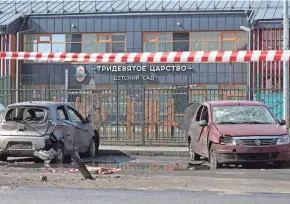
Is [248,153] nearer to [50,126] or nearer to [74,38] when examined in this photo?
[50,126]

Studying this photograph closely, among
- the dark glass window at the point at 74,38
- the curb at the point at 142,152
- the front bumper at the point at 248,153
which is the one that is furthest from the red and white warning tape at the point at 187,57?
the dark glass window at the point at 74,38

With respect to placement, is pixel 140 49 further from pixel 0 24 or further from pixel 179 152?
pixel 179 152

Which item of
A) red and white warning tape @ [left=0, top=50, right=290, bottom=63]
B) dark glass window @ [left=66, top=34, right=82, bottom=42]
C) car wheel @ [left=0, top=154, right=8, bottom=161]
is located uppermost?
dark glass window @ [left=66, top=34, right=82, bottom=42]

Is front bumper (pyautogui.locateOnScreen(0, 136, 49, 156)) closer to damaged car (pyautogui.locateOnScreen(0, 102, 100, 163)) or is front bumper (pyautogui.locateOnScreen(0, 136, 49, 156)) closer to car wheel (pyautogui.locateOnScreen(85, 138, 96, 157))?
damaged car (pyautogui.locateOnScreen(0, 102, 100, 163))

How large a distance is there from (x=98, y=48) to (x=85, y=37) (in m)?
1.14

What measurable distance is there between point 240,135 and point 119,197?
4.77 metres

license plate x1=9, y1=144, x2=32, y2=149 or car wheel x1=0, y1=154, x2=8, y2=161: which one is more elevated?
license plate x1=9, y1=144, x2=32, y2=149

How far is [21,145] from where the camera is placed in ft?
47.9

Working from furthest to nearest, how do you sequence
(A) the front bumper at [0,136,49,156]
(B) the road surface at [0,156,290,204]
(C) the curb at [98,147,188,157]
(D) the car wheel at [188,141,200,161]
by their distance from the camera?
1. (C) the curb at [98,147,188,157]
2. (D) the car wheel at [188,141,200,161]
3. (A) the front bumper at [0,136,49,156]
4. (B) the road surface at [0,156,290,204]

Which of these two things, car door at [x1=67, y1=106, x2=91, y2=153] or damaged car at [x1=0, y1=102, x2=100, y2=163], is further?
car door at [x1=67, y1=106, x2=91, y2=153]

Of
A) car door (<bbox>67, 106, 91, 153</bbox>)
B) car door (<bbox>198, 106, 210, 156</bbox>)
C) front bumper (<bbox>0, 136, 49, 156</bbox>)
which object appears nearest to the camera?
front bumper (<bbox>0, 136, 49, 156</bbox>)

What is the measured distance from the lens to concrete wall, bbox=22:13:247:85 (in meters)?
40.1

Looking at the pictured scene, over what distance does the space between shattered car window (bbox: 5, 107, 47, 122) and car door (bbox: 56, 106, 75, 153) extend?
0.43m

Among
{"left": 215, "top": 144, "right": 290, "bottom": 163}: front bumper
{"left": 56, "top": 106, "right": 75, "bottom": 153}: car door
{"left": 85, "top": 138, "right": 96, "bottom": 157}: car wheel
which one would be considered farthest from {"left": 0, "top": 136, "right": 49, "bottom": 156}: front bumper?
{"left": 215, "top": 144, "right": 290, "bottom": 163}: front bumper
